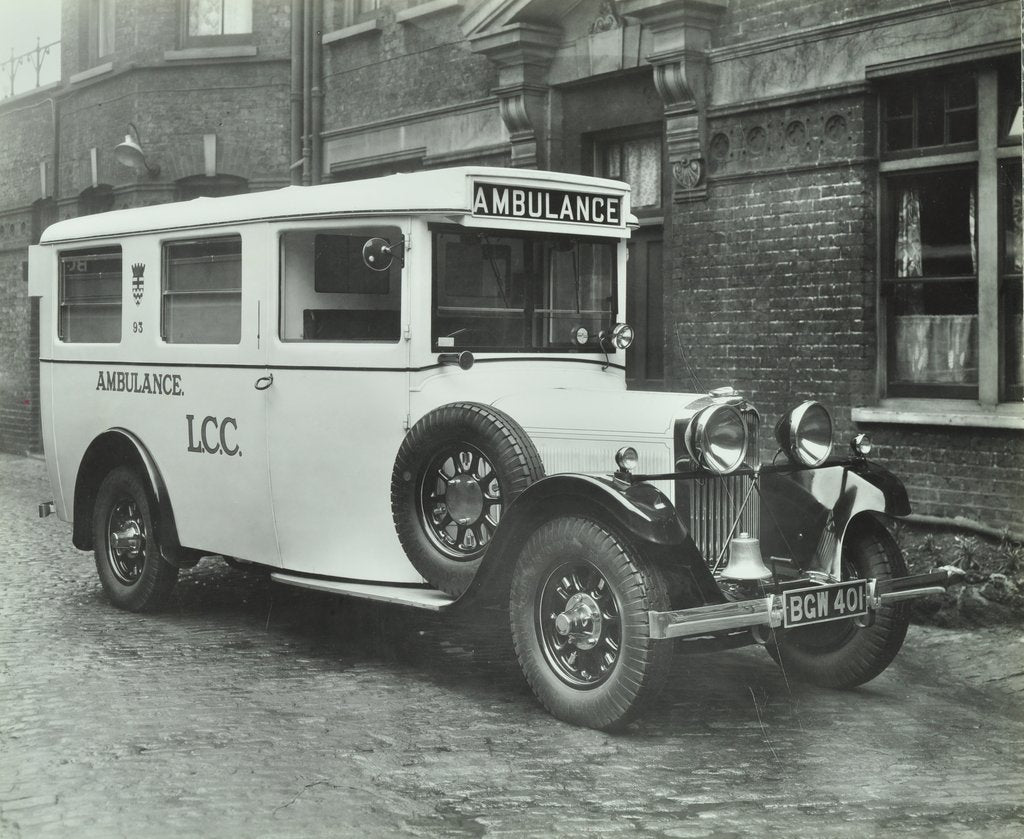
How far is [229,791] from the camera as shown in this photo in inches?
174

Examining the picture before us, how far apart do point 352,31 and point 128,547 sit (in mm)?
7926

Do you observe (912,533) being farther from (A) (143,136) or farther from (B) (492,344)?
(A) (143,136)

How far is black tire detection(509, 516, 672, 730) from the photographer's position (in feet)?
16.2

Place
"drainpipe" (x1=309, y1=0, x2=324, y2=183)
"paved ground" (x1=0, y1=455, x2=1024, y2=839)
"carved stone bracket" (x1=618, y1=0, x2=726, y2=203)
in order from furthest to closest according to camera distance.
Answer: "drainpipe" (x1=309, y1=0, x2=324, y2=183) < "carved stone bracket" (x1=618, y1=0, x2=726, y2=203) < "paved ground" (x1=0, y1=455, x2=1024, y2=839)

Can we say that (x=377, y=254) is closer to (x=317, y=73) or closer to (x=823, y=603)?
(x=823, y=603)

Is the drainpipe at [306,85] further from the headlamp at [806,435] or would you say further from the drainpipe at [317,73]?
the headlamp at [806,435]

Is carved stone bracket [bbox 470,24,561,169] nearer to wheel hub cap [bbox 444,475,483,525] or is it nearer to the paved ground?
the paved ground

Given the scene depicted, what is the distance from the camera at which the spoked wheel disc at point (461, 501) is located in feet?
18.9

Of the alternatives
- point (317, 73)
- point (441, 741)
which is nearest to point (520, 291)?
point (441, 741)

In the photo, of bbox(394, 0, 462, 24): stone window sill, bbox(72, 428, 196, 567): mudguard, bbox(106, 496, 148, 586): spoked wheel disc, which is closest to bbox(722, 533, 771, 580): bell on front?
bbox(72, 428, 196, 567): mudguard

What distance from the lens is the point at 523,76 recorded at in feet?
38.2

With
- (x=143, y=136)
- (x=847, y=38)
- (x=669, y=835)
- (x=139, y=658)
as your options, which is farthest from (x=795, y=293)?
(x=143, y=136)

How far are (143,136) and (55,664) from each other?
11336 mm

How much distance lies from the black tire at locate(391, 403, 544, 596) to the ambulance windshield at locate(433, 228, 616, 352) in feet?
1.81
